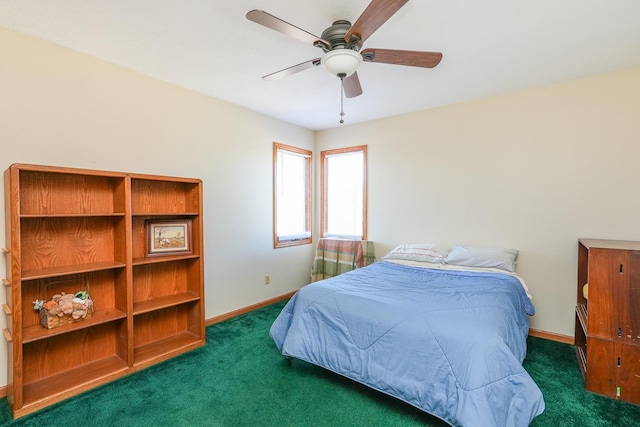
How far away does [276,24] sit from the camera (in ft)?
5.21

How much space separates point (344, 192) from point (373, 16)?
9.95 ft

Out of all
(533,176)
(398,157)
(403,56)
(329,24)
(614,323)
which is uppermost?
(329,24)

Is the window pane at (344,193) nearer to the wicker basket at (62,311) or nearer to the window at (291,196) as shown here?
the window at (291,196)

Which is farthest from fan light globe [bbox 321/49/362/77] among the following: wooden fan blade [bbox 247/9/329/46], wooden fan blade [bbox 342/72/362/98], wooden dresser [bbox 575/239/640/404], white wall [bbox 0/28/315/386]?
wooden dresser [bbox 575/239/640/404]

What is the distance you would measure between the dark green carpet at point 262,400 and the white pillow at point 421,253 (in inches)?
46.2

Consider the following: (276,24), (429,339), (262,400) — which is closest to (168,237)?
(262,400)

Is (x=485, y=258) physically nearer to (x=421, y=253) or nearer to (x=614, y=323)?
(x=421, y=253)

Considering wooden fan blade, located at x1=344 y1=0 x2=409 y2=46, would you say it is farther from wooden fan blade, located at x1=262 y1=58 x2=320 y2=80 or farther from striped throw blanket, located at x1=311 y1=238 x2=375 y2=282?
striped throw blanket, located at x1=311 y1=238 x2=375 y2=282

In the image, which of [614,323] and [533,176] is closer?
[614,323]

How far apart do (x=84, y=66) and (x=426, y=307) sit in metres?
3.20

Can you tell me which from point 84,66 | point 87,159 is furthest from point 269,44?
point 87,159

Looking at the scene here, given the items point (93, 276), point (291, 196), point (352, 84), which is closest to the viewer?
point (352, 84)

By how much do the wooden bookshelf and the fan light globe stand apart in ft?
5.58

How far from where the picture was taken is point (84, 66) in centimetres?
243
